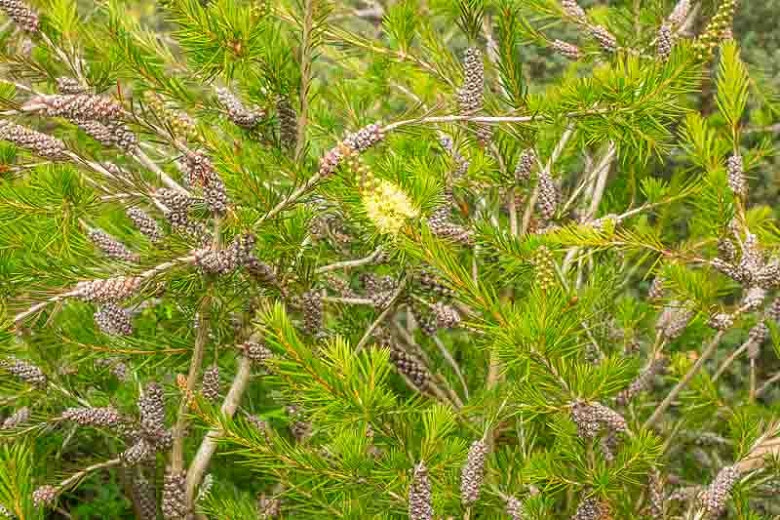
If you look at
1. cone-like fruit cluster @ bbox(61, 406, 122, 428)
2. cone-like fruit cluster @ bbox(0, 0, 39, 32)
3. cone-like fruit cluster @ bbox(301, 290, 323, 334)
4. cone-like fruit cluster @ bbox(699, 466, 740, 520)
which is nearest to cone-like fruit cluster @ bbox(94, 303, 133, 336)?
cone-like fruit cluster @ bbox(61, 406, 122, 428)

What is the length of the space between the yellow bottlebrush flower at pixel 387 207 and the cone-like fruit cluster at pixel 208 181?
0.15 metres

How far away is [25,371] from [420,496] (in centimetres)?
55

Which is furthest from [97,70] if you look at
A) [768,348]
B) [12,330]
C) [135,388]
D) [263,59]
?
[768,348]

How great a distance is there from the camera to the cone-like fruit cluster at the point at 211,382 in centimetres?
105

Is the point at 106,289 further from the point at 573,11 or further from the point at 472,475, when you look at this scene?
the point at 573,11

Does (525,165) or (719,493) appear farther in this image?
(525,165)

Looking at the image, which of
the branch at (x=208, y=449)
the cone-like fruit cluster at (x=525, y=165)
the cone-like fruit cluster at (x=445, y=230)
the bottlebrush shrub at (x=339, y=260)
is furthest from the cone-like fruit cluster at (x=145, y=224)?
the cone-like fruit cluster at (x=525, y=165)

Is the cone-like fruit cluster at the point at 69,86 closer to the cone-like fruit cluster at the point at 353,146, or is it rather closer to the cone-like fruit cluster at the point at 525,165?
the cone-like fruit cluster at the point at 353,146

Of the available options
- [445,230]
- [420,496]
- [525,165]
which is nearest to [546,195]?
[525,165]

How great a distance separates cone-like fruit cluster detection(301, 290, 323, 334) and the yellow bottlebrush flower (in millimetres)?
258

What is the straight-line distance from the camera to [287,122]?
975 millimetres

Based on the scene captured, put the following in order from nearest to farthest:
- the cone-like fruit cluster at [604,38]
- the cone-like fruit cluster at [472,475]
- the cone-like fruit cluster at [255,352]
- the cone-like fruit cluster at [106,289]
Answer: the cone-like fruit cluster at [106,289] < the cone-like fruit cluster at [472,475] < the cone-like fruit cluster at [255,352] < the cone-like fruit cluster at [604,38]

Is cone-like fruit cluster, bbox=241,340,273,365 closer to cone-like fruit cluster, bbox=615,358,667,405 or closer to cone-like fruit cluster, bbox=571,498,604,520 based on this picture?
cone-like fruit cluster, bbox=571,498,604,520

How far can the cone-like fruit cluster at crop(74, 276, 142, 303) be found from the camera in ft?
2.49
